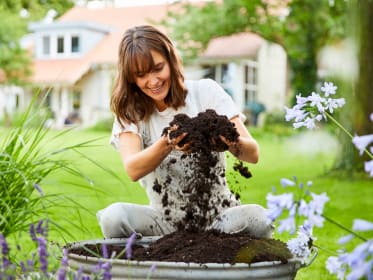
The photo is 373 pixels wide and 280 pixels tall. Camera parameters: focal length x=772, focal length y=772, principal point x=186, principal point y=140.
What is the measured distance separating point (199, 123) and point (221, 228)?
0.44 meters

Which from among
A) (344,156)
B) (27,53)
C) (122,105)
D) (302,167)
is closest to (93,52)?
(27,53)

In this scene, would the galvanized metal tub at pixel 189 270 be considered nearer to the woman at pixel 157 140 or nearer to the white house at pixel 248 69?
the woman at pixel 157 140

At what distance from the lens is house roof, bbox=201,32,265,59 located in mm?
23781

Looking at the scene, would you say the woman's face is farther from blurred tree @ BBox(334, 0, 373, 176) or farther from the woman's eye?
blurred tree @ BBox(334, 0, 373, 176)

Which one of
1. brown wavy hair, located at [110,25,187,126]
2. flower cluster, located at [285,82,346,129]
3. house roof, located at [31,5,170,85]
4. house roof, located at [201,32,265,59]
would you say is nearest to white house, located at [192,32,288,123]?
house roof, located at [201,32,265,59]

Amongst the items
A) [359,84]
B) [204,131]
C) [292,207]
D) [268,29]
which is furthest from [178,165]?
[268,29]

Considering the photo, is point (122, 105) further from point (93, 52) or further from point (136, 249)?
point (93, 52)

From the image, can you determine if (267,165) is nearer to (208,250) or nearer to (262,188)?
(262,188)

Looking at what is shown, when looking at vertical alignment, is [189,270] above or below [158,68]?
below

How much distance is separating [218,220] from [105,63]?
23052mm

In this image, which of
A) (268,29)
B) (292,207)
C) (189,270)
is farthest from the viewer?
(268,29)

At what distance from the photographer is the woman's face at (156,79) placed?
238 cm

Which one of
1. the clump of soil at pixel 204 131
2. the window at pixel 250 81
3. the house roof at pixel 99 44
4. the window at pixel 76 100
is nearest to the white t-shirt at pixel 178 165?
the clump of soil at pixel 204 131

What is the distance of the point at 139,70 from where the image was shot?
7.81ft
